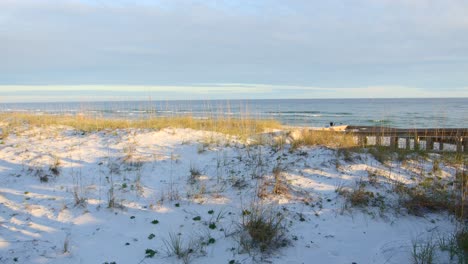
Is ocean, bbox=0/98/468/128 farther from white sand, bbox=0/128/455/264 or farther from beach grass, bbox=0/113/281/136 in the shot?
white sand, bbox=0/128/455/264

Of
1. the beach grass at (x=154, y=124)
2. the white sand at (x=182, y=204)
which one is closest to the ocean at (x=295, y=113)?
the beach grass at (x=154, y=124)

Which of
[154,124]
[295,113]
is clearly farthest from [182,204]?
[295,113]

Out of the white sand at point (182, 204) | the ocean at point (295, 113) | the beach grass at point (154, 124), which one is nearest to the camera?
the white sand at point (182, 204)

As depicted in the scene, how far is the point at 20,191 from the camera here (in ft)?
17.4

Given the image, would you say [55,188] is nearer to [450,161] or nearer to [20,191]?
[20,191]

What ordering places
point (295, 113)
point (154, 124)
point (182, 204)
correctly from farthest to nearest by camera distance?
point (295, 113)
point (154, 124)
point (182, 204)

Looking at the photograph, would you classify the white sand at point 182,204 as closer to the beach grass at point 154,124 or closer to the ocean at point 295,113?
the beach grass at point 154,124

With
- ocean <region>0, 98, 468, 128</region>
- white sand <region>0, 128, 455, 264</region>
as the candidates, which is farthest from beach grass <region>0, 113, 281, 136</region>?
white sand <region>0, 128, 455, 264</region>

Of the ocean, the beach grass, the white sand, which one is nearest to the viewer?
the white sand

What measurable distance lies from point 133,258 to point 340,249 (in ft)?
8.16

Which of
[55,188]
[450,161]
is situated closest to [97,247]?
[55,188]

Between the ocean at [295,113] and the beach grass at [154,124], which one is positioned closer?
the beach grass at [154,124]

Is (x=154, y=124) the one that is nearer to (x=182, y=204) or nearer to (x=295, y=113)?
(x=182, y=204)

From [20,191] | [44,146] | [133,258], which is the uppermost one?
[44,146]
